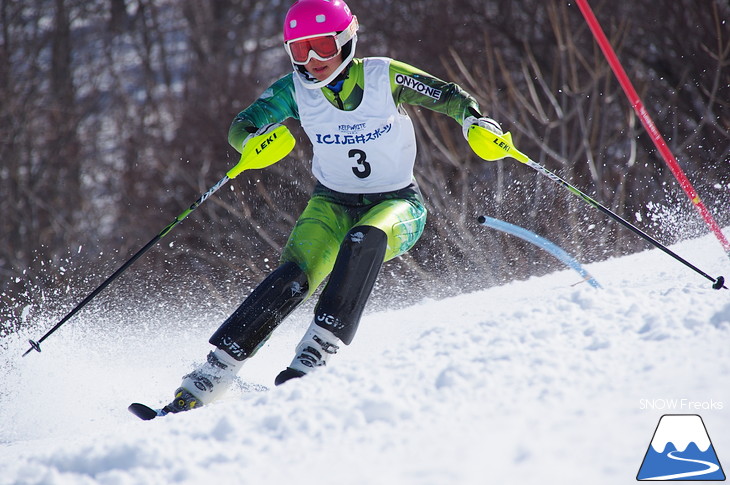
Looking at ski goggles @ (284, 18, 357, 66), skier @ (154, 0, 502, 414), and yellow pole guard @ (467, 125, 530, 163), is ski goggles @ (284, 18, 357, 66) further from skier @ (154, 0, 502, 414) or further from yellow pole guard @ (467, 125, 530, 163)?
yellow pole guard @ (467, 125, 530, 163)

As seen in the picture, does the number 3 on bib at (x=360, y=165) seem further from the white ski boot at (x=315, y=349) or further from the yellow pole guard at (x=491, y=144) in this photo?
the white ski boot at (x=315, y=349)

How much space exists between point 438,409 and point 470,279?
6.84m

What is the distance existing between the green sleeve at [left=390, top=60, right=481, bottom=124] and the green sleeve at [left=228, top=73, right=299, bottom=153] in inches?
20.7

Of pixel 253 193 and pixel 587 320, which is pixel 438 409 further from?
pixel 253 193

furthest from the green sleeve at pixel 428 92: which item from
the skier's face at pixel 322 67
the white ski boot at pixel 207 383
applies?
the white ski boot at pixel 207 383

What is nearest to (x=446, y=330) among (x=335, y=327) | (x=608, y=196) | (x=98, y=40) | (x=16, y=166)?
(x=335, y=327)

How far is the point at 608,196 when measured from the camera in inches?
432

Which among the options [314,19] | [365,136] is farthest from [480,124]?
[314,19]

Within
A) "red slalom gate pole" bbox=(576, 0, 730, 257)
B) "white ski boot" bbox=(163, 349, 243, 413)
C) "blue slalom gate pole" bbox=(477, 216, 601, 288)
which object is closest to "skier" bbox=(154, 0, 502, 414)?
"white ski boot" bbox=(163, 349, 243, 413)

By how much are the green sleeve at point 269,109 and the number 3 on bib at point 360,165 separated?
1.38 feet

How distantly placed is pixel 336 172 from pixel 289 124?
39.9 feet

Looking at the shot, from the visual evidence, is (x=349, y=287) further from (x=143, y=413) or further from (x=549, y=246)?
(x=549, y=246)

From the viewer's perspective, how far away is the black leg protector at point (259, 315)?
3.40 meters

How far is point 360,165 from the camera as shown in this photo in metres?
3.84
